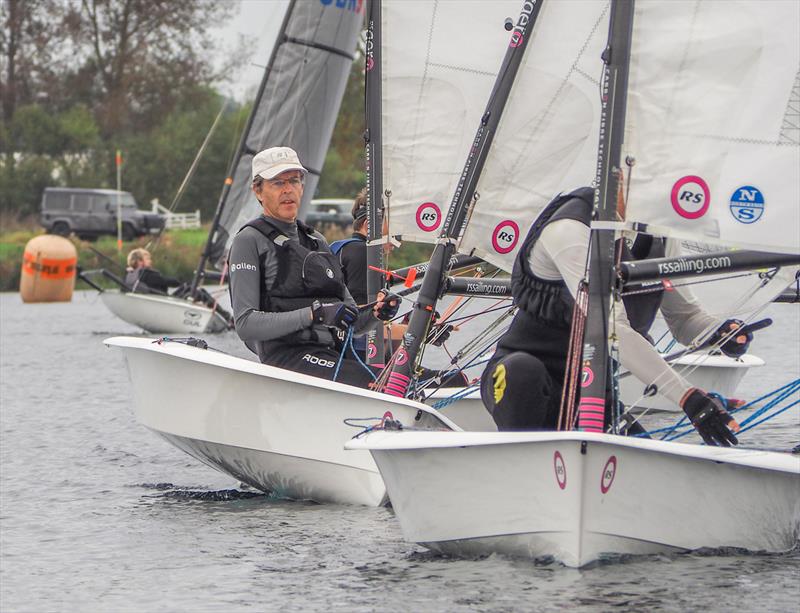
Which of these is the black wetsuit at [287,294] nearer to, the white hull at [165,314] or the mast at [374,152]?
the mast at [374,152]

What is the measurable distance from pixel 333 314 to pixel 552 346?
55.4 inches

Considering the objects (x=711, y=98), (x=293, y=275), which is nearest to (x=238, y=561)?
(x=293, y=275)

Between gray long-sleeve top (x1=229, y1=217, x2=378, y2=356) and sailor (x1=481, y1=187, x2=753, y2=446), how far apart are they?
1.26 metres

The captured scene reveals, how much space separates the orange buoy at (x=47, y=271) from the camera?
2716 centimetres

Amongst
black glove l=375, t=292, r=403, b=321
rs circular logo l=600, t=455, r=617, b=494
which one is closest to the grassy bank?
black glove l=375, t=292, r=403, b=321

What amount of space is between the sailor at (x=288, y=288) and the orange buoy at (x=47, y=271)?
20855 millimetres

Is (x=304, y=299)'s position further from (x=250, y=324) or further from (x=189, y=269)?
(x=189, y=269)

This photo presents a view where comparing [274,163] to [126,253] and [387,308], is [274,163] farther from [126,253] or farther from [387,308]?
[126,253]

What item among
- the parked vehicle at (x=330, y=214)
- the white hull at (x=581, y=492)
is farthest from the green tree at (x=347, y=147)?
the white hull at (x=581, y=492)

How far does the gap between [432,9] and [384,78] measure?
449 millimetres

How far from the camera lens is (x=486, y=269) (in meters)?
8.67

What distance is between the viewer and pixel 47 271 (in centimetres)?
2720

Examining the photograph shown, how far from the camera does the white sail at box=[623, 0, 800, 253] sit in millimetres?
5336

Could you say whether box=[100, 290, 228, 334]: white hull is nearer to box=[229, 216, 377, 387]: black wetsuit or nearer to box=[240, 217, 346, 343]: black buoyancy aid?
Result: box=[229, 216, 377, 387]: black wetsuit
